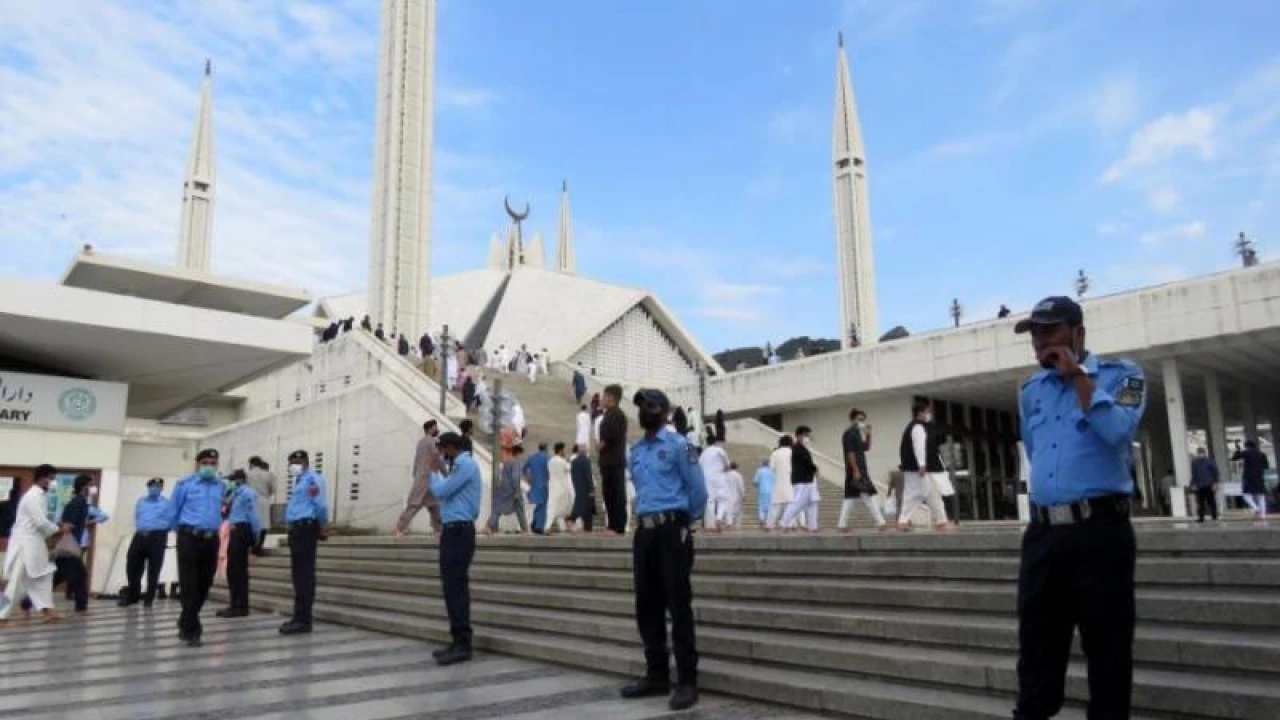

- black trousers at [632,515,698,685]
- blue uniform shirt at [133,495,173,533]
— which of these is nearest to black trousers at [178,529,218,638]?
blue uniform shirt at [133,495,173,533]

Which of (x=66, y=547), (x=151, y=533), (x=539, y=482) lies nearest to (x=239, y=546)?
(x=151, y=533)

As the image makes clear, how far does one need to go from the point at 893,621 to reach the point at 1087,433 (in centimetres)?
210

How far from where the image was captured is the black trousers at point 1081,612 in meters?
2.60

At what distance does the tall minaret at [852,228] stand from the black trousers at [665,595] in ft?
121

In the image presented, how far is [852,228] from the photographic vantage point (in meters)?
41.9

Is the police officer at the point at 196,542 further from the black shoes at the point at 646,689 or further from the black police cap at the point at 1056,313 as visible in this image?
the black police cap at the point at 1056,313

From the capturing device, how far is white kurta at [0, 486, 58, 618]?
834 cm

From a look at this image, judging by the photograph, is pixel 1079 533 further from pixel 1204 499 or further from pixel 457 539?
pixel 1204 499

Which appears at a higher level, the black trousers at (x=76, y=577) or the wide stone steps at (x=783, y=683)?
the black trousers at (x=76, y=577)

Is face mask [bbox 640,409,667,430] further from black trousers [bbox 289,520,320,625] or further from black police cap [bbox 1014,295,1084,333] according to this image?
black trousers [bbox 289,520,320,625]

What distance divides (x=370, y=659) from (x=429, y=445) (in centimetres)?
453

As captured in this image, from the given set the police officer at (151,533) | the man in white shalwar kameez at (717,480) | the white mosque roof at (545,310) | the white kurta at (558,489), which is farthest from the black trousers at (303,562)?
the white mosque roof at (545,310)

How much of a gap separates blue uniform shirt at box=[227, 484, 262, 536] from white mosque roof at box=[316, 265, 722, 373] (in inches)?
1150

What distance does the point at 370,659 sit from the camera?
5949 mm
